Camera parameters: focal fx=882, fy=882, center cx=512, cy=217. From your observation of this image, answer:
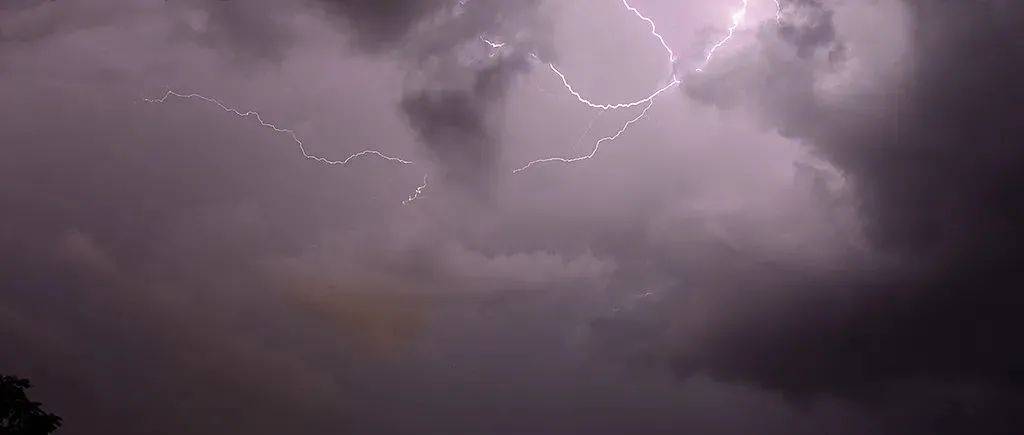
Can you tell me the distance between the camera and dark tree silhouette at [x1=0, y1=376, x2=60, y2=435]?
81.5ft

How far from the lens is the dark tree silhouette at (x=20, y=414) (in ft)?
81.5

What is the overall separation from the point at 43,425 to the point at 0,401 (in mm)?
1326

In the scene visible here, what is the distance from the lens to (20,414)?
24969 millimetres

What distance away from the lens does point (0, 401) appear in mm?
24797

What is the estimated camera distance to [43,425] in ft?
82.2
